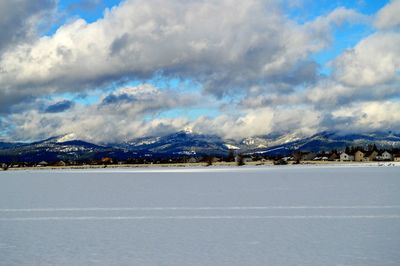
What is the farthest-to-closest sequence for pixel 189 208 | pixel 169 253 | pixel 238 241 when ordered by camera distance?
pixel 189 208 → pixel 238 241 → pixel 169 253

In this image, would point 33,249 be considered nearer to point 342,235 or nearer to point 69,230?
point 69,230

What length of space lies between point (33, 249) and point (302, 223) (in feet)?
39.1

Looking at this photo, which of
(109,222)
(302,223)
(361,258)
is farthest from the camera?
(109,222)

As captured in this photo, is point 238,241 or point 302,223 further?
point 302,223

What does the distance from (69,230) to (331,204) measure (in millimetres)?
16979

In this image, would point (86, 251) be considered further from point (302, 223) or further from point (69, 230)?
point (302, 223)

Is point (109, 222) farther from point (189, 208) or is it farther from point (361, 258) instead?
point (361, 258)

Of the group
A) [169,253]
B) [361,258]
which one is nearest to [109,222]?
[169,253]

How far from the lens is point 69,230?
68.8ft

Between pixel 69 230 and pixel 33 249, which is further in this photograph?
pixel 69 230

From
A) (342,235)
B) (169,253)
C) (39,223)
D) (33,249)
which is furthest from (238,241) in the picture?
(39,223)

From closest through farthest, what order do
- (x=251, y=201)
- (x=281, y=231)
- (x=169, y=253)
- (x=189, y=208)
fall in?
(x=169, y=253) → (x=281, y=231) → (x=189, y=208) → (x=251, y=201)

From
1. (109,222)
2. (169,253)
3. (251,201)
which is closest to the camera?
(169,253)

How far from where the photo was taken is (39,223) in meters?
23.5
